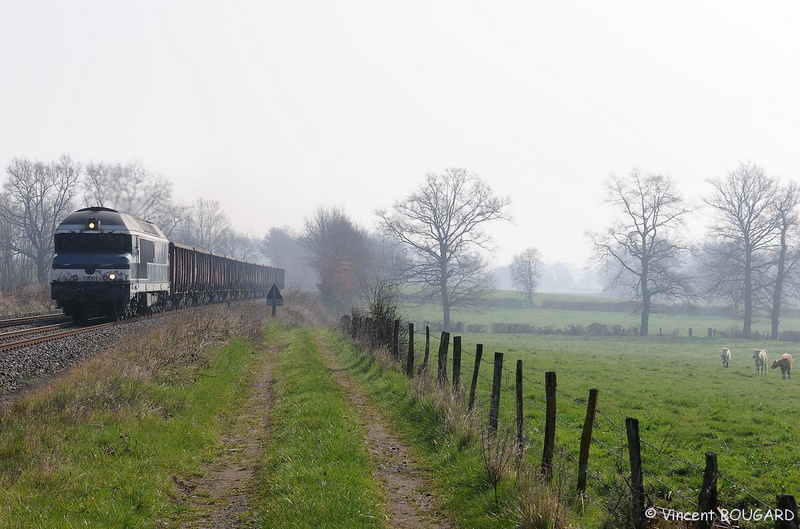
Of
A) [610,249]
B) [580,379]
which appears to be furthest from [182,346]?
[610,249]

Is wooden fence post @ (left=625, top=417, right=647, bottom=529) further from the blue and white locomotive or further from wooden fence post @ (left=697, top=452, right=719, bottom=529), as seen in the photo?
the blue and white locomotive

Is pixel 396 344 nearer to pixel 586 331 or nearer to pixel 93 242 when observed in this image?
pixel 93 242

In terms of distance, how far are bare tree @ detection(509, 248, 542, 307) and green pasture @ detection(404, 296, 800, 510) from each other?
208 feet

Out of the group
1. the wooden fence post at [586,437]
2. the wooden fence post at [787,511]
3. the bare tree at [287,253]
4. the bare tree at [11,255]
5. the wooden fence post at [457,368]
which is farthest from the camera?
the bare tree at [287,253]

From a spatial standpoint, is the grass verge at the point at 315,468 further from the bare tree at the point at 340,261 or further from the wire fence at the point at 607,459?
the bare tree at the point at 340,261

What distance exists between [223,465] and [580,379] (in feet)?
48.5

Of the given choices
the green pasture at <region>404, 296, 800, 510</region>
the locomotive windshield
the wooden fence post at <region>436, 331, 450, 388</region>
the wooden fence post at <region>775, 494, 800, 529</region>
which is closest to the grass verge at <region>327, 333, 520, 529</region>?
the wooden fence post at <region>436, 331, 450, 388</region>

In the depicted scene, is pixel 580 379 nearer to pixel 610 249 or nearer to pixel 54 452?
pixel 54 452

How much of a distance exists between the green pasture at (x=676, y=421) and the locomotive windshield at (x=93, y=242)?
11.0 metres

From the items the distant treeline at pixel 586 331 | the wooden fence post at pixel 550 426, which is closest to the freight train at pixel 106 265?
the wooden fence post at pixel 550 426

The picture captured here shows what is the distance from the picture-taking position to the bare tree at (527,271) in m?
97.7

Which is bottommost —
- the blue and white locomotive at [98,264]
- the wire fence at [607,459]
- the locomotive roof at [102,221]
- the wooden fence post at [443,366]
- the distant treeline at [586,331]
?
the distant treeline at [586,331]

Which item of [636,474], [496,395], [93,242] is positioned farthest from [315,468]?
[93,242]

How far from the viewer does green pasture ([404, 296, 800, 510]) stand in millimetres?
9102
